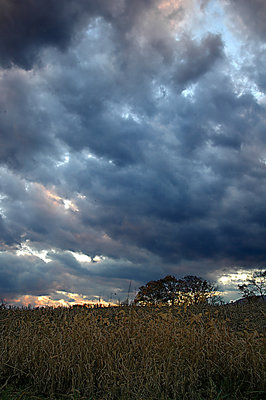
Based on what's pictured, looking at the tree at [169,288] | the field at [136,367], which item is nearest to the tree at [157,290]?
the tree at [169,288]

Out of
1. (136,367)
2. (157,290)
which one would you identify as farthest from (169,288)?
(136,367)

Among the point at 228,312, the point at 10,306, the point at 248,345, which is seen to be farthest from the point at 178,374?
the point at 10,306

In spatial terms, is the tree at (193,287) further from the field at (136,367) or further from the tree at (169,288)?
the field at (136,367)

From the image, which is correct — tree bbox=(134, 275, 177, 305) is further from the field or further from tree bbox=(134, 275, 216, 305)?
the field

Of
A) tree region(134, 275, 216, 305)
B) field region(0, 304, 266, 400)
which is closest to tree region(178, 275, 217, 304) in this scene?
tree region(134, 275, 216, 305)

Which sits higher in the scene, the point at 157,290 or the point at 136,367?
Answer: the point at 157,290

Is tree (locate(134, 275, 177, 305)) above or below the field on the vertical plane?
above

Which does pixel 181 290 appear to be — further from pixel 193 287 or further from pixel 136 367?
pixel 136 367

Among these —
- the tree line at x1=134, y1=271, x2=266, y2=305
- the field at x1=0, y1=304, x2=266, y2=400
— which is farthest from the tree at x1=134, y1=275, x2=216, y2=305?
the field at x1=0, y1=304, x2=266, y2=400

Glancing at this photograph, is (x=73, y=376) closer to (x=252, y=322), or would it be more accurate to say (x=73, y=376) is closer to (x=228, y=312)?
(x=252, y=322)

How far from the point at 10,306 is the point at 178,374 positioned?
1122 centimetres

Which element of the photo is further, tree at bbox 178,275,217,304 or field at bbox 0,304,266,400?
tree at bbox 178,275,217,304

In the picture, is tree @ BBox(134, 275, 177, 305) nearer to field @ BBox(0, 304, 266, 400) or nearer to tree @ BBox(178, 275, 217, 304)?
tree @ BBox(178, 275, 217, 304)

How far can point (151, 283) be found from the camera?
25688 mm
